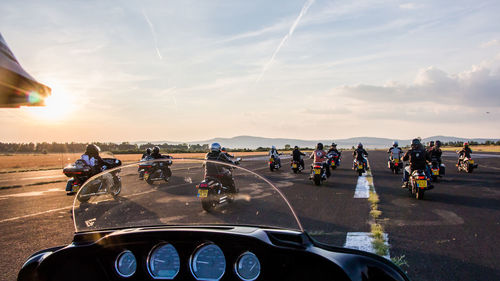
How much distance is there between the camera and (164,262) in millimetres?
1983

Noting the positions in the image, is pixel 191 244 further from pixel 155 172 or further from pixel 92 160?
pixel 92 160

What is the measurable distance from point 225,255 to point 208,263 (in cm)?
11

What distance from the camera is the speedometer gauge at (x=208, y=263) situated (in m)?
1.87

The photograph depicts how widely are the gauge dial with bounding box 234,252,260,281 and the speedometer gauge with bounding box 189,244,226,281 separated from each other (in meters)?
0.08

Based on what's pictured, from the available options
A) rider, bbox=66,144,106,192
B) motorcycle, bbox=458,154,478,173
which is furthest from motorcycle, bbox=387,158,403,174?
rider, bbox=66,144,106,192

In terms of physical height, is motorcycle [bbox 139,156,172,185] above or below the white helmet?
below

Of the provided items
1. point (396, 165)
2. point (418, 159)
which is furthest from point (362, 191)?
point (396, 165)

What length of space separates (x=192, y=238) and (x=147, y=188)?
529 mm

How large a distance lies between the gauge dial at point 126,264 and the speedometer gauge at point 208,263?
389 mm

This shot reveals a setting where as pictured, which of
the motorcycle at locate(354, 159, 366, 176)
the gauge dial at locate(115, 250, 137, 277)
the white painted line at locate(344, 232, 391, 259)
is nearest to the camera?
the gauge dial at locate(115, 250, 137, 277)

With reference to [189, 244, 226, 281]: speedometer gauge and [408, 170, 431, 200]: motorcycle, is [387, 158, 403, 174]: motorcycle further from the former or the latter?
[189, 244, 226, 281]: speedometer gauge

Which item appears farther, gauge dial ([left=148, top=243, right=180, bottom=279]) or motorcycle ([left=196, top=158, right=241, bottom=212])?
motorcycle ([left=196, top=158, right=241, bottom=212])

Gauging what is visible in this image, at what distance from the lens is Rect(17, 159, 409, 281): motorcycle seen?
1770mm

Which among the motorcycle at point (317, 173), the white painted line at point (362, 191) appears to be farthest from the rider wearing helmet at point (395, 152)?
the motorcycle at point (317, 173)
